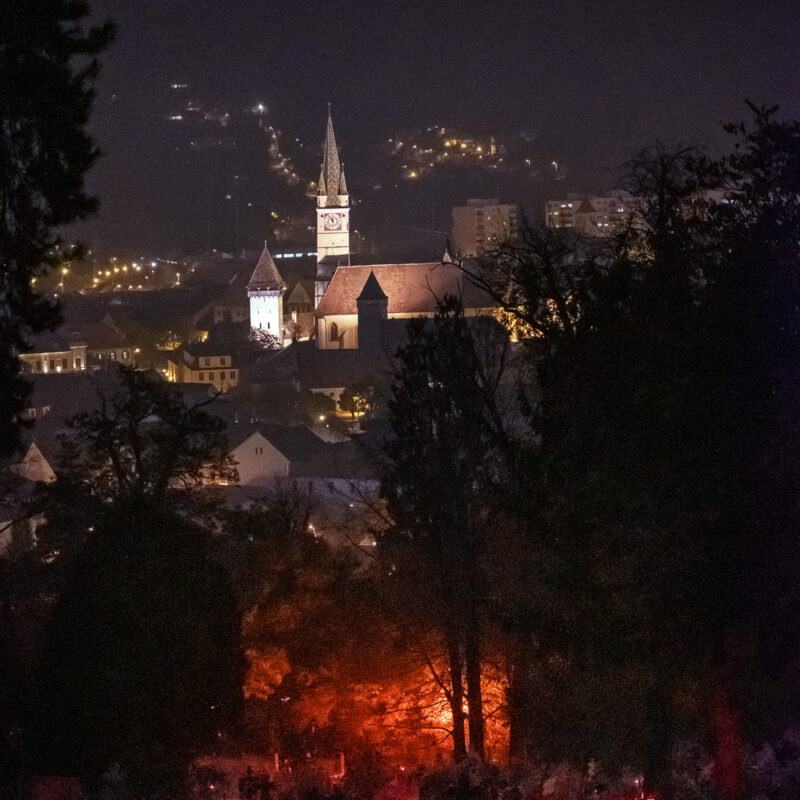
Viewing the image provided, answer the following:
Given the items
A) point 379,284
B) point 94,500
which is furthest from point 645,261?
point 379,284

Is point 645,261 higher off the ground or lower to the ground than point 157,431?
higher

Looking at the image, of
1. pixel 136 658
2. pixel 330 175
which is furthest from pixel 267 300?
pixel 136 658

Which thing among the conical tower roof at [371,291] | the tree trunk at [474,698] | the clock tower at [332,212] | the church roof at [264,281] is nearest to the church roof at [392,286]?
the conical tower roof at [371,291]

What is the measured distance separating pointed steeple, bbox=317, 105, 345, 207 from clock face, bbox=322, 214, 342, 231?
747 mm

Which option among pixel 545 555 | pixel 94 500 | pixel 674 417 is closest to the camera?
pixel 674 417

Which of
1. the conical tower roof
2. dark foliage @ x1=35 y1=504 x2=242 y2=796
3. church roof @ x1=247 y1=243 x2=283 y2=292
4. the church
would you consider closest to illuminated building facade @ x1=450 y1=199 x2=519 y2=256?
the church

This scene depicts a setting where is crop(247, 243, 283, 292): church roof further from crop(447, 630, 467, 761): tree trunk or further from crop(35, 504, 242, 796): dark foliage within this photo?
crop(35, 504, 242, 796): dark foliage

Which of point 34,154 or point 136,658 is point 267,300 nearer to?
point 136,658

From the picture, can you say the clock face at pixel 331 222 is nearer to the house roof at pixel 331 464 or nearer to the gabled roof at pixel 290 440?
the gabled roof at pixel 290 440

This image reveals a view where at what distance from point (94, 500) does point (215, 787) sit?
4.55m

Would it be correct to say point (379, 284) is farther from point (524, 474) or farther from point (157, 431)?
point (524, 474)

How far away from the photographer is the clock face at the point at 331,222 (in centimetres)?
7594

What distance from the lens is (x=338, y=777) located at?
12.2m

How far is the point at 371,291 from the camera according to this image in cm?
6028
